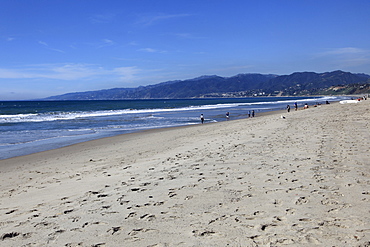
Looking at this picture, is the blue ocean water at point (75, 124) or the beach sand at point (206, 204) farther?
the blue ocean water at point (75, 124)

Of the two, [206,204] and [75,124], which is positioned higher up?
[206,204]

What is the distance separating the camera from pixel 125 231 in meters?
3.62

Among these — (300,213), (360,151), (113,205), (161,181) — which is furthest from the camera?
(360,151)

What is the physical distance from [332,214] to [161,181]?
3.22m

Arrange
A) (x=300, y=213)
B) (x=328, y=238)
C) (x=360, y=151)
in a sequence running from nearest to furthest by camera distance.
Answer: (x=328, y=238) < (x=300, y=213) < (x=360, y=151)

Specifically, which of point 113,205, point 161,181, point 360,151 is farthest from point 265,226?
point 360,151

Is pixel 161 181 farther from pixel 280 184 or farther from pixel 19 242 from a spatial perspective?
pixel 19 242

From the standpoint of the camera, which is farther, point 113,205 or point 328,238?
point 113,205

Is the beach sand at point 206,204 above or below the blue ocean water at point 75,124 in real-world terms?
above

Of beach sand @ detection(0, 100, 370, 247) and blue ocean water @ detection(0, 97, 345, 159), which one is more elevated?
beach sand @ detection(0, 100, 370, 247)

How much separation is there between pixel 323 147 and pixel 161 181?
5210mm

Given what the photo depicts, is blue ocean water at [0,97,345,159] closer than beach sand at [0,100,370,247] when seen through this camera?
No

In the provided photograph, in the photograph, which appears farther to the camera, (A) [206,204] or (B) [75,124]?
(B) [75,124]

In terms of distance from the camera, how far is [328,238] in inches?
122
